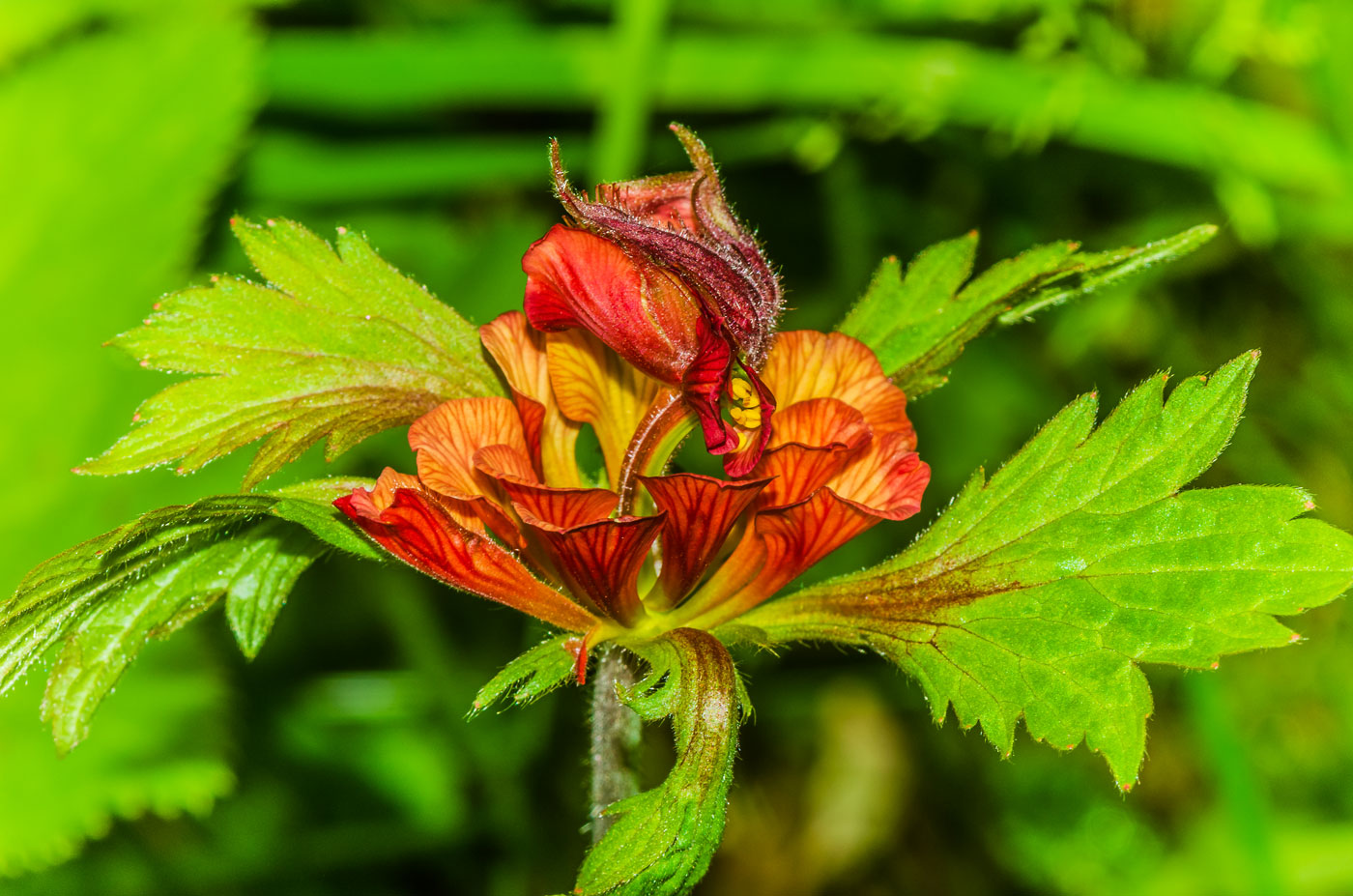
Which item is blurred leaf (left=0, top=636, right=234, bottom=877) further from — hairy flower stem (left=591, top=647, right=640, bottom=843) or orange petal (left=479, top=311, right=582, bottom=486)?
orange petal (left=479, top=311, right=582, bottom=486)

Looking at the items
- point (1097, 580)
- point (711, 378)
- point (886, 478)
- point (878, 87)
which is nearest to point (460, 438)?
point (711, 378)

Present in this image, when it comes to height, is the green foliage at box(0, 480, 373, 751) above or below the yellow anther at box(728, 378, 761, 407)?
above

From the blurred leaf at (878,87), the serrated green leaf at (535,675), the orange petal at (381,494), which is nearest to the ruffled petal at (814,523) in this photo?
the serrated green leaf at (535,675)

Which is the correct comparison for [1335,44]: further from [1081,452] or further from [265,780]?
[265,780]

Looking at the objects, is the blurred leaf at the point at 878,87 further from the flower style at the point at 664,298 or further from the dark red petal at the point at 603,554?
the dark red petal at the point at 603,554

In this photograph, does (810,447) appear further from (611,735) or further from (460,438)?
(611,735)

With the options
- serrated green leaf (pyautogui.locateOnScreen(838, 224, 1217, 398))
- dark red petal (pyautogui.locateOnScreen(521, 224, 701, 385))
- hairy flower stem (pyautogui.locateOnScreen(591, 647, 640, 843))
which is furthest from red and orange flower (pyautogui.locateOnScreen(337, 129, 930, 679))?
serrated green leaf (pyautogui.locateOnScreen(838, 224, 1217, 398))

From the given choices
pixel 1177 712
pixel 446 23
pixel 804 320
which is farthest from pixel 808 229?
pixel 1177 712
